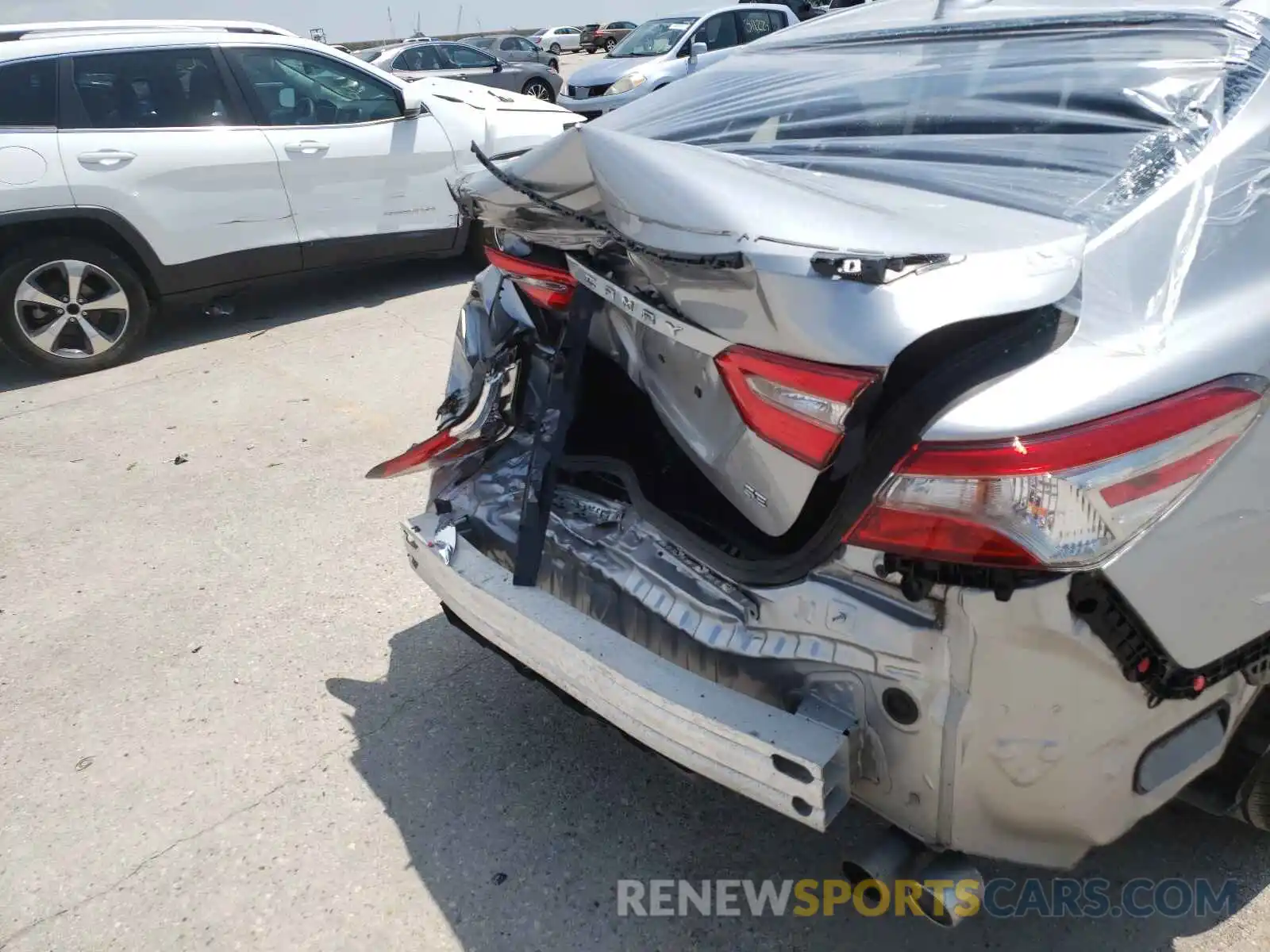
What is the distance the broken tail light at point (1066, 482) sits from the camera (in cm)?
133

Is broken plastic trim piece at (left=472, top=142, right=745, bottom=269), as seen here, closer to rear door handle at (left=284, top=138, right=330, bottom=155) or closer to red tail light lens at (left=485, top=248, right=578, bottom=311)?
red tail light lens at (left=485, top=248, right=578, bottom=311)

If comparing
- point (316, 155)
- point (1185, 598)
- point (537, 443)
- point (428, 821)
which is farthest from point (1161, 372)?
point (316, 155)

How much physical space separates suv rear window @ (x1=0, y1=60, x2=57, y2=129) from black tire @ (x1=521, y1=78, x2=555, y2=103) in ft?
51.5

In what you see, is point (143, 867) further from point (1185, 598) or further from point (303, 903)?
point (1185, 598)

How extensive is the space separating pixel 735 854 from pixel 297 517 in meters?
2.34

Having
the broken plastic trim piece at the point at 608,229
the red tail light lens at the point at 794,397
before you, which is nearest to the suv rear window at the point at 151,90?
the broken plastic trim piece at the point at 608,229

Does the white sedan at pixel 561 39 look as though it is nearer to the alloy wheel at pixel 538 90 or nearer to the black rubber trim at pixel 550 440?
the alloy wheel at pixel 538 90

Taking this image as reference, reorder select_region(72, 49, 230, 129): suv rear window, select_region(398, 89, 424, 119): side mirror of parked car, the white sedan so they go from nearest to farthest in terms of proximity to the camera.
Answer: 1. select_region(72, 49, 230, 129): suv rear window
2. select_region(398, 89, 424, 119): side mirror of parked car
3. the white sedan

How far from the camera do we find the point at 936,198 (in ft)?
6.08

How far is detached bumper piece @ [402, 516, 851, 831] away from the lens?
155 centimetres

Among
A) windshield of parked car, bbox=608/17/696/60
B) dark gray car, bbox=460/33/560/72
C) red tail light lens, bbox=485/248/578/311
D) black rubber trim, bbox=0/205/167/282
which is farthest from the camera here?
dark gray car, bbox=460/33/560/72

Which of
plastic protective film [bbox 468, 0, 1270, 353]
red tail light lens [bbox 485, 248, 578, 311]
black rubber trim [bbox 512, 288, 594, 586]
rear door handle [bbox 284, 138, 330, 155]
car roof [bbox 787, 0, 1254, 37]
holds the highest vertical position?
car roof [bbox 787, 0, 1254, 37]

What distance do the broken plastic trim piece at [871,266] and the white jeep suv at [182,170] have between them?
166 inches

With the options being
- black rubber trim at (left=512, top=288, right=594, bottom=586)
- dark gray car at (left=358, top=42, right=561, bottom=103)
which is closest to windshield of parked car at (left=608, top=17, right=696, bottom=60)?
dark gray car at (left=358, top=42, right=561, bottom=103)
